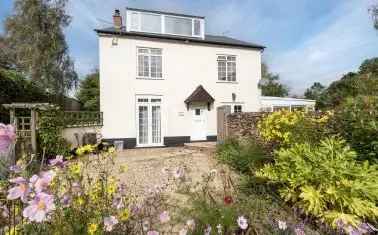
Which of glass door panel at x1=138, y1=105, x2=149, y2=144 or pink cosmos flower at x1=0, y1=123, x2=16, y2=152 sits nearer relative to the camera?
pink cosmos flower at x1=0, y1=123, x2=16, y2=152

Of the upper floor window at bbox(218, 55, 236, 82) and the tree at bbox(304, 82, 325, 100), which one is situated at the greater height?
the tree at bbox(304, 82, 325, 100)

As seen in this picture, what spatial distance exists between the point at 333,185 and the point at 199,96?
36.4 ft

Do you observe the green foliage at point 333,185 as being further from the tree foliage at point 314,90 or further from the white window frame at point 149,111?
the tree foliage at point 314,90

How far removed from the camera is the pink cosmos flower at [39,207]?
4.05 ft

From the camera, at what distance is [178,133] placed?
14.1 m

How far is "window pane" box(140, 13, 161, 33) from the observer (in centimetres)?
1408

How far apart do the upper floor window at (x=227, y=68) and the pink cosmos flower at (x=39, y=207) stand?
1415 centimetres

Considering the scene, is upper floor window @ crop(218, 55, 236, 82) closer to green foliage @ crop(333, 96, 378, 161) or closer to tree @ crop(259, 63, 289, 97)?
green foliage @ crop(333, 96, 378, 161)

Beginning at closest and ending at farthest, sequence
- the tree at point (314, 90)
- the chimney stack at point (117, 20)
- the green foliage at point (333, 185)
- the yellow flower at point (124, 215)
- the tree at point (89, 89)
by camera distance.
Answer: the yellow flower at point (124, 215) → the green foliage at point (333, 185) → the chimney stack at point (117, 20) → the tree at point (89, 89) → the tree at point (314, 90)

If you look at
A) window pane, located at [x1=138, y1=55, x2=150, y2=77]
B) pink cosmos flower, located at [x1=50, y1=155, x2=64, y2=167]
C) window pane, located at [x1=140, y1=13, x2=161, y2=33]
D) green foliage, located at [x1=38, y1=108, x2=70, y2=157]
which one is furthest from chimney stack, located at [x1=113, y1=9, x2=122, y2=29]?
pink cosmos flower, located at [x1=50, y1=155, x2=64, y2=167]

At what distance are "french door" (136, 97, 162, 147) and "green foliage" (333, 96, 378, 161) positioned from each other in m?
10.3

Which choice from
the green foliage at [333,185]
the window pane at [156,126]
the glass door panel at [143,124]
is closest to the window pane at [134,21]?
the glass door panel at [143,124]

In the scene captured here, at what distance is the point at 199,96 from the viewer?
14039mm

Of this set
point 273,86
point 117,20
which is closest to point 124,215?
point 117,20
